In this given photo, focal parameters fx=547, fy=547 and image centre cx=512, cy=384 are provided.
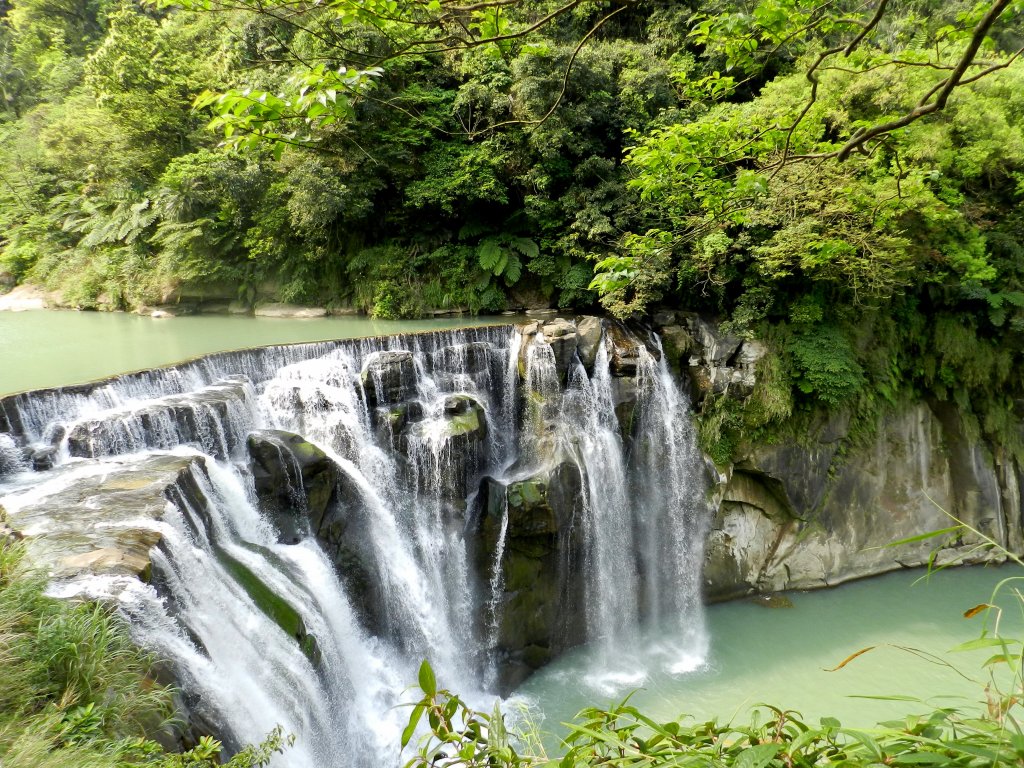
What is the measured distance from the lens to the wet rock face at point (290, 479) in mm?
6445

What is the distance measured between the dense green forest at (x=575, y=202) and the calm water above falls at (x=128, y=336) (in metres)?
0.94

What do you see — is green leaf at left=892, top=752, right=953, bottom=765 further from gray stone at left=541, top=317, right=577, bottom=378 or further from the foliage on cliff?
gray stone at left=541, top=317, right=577, bottom=378

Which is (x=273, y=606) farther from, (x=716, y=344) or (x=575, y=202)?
(x=575, y=202)

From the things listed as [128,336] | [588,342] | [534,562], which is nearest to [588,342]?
[588,342]

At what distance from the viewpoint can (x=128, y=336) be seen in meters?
11.5

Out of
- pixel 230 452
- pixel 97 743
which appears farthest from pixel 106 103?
pixel 97 743

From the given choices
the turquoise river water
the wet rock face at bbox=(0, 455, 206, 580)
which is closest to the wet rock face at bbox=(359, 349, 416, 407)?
the wet rock face at bbox=(0, 455, 206, 580)

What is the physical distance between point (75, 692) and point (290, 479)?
3.73 metres

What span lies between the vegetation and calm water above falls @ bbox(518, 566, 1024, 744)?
5205mm

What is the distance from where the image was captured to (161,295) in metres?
14.1

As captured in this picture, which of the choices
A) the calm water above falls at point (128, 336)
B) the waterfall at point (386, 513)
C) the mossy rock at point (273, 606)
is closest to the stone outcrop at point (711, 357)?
the waterfall at point (386, 513)

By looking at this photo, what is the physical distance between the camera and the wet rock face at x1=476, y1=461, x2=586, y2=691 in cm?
765

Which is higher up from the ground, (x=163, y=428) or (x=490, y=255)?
(x=490, y=255)

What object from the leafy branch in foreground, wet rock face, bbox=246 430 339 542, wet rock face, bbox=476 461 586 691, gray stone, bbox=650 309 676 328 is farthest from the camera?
gray stone, bbox=650 309 676 328
